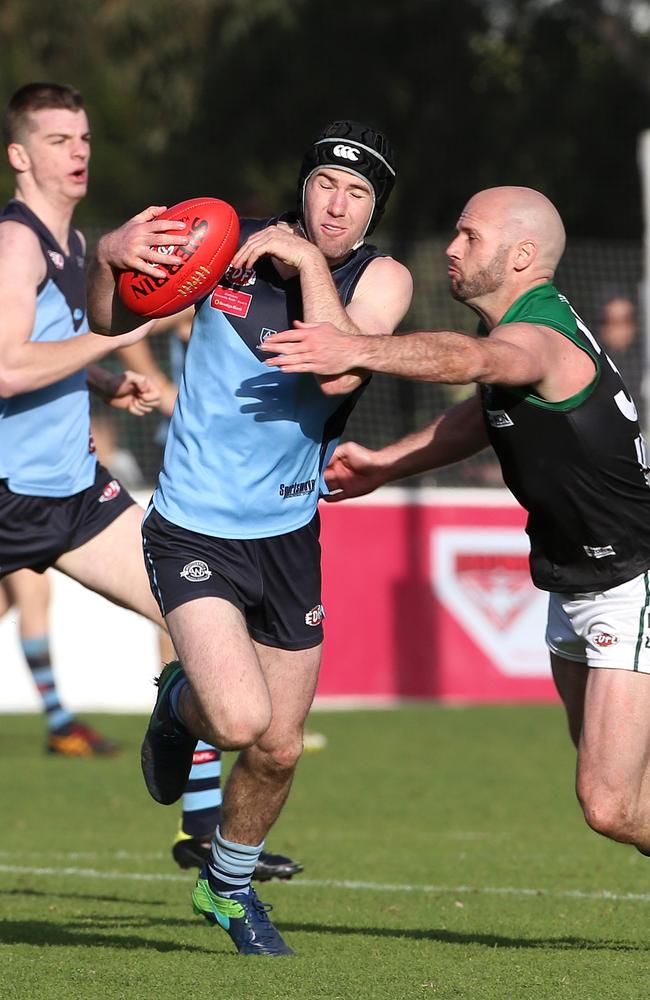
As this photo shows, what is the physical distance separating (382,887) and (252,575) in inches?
79.2

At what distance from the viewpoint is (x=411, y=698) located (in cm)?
1434

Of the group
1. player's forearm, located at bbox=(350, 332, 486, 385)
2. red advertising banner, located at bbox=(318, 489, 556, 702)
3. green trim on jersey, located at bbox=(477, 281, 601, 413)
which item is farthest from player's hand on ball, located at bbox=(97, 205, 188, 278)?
red advertising banner, located at bbox=(318, 489, 556, 702)

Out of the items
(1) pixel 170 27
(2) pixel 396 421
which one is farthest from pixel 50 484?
(1) pixel 170 27

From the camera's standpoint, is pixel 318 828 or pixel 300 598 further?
pixel 318 828

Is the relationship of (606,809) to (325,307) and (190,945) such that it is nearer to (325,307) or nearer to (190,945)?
(190,945)

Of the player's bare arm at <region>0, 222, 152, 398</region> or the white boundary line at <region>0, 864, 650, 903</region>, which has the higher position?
the player's bare arm at <region>0, 222, 152, 398</region>

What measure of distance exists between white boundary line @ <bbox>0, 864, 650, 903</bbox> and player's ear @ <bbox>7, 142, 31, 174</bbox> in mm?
3024

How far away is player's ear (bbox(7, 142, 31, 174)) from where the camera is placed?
7.66m

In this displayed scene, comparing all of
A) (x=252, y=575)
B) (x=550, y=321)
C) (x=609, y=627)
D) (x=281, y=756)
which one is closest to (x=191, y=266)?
(x=252, y=575)

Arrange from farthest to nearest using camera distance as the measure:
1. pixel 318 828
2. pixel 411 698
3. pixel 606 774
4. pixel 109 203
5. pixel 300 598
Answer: pixel 109 203
pixel 411 698
pixel 318 828
pixel 300 598
pixel 606 774

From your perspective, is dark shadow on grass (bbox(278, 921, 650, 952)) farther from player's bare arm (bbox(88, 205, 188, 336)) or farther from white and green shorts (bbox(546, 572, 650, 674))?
player's bare arm (bbox(88, 205, 188, 336))

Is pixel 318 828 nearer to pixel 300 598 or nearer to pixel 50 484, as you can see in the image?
pixel 50 484

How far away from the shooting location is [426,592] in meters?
14.2

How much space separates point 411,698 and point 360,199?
9.07 metres
